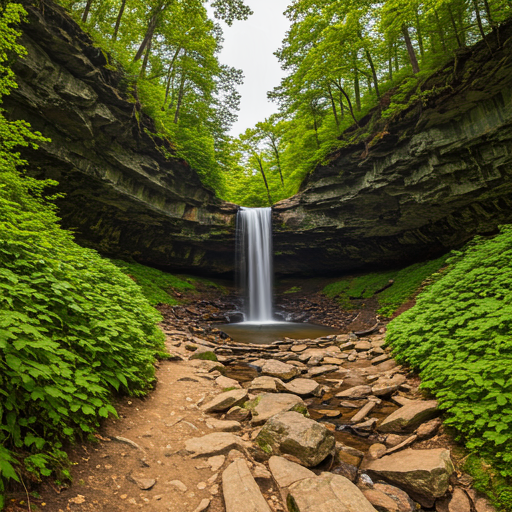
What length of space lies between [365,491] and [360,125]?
17.6 metres

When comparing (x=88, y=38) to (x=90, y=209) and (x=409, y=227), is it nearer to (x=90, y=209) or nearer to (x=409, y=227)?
(x=90, y=209)

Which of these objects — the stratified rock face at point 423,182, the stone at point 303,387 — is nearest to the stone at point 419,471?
the stone at point 303,387

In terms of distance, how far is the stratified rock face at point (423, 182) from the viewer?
9922mm

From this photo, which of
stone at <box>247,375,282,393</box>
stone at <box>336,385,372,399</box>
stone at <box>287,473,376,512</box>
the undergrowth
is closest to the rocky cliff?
the undergrowth

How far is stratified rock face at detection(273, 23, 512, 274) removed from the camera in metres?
9.92

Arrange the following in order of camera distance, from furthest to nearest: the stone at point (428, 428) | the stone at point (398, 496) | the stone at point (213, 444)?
the stone at point (428, 428) < the stone at point (213, 444) < the stone at point (398, 496)

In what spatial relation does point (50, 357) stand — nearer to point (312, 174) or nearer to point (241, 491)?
point (241, 491)

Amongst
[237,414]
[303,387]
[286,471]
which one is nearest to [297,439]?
[286,471]

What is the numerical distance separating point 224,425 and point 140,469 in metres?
1.42

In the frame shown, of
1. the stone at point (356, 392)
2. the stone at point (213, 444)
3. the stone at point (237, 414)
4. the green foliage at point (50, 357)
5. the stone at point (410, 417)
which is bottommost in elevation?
the stone at point (356, 392)

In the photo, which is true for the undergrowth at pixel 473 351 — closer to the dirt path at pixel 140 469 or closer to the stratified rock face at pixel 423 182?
the dirt path at pixel 140 469

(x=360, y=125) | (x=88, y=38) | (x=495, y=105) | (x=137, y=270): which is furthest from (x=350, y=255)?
(x=88, y=38)

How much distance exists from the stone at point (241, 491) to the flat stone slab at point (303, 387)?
2.82m

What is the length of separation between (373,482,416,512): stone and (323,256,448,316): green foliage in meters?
10.5
